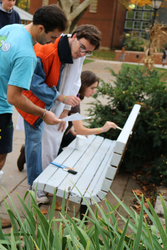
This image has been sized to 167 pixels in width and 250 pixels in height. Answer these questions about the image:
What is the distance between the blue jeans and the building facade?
33439mm

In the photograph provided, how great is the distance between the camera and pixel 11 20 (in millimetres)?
4598

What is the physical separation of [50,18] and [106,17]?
34.9 metres

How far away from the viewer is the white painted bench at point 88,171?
7.33ft

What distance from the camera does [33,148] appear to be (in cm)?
275

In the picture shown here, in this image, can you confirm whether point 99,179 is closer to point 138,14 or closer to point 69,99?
point 69,99

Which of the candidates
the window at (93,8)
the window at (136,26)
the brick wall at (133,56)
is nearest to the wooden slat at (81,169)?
the brick wall at (133,56)

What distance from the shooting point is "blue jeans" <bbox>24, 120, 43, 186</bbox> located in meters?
2.72

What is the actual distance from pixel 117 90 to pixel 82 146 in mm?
1137

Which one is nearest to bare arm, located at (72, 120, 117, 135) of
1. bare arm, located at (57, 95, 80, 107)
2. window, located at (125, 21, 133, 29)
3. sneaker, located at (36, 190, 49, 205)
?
bare arm, located at (57, 95, 80, 107)

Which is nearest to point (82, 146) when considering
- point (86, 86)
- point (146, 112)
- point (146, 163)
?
point (86, 86)

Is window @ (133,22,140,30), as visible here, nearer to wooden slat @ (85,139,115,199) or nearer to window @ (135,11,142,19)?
window @ (135,11,142,19)

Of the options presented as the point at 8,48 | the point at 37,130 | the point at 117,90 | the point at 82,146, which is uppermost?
the point at 8,48

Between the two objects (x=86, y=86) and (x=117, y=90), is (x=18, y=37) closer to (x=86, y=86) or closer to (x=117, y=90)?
(x=86, y=86)

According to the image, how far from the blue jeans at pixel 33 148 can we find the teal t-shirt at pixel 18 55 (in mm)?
796
